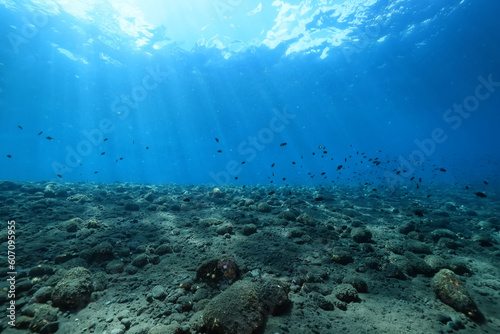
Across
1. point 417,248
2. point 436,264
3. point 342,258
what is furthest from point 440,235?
point 342,258

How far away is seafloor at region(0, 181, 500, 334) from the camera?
3.37m

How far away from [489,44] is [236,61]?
33.7 m

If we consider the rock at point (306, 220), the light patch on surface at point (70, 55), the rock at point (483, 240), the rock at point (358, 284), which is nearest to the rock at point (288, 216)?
the rock at point (306, 220)

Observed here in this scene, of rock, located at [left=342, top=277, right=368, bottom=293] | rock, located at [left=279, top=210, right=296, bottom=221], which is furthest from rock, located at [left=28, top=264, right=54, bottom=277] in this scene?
rock, located at [left=279, top=210, right=296, bottom=221]

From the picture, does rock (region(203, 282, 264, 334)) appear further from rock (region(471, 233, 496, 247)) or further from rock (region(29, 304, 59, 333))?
rock (region(471, 233, 496, 247))

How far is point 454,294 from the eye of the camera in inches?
151

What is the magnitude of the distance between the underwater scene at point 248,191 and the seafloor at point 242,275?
42 mm

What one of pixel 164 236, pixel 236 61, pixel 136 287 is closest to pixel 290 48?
pixel 236 61

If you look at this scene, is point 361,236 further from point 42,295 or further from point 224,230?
point 42,295

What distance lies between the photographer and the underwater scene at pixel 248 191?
3.73 metres

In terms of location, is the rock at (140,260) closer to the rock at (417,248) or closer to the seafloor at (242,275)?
the seafloor at (242,275)

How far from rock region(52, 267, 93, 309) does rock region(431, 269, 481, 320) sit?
699 cm

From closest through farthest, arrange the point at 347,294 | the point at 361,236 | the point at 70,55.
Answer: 1. the point at 347,294
2. the point at 361,236
3. the point at 70,55

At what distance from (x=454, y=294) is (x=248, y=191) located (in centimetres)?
1311
